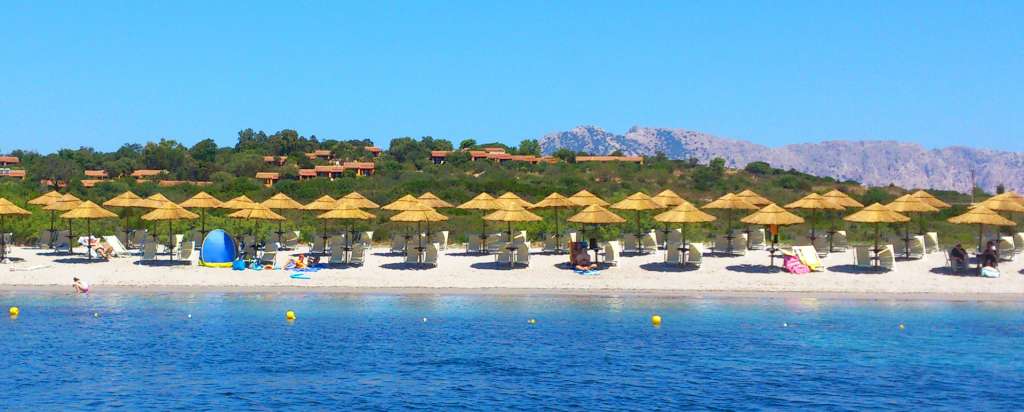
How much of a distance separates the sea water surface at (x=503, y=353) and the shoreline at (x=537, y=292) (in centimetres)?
45

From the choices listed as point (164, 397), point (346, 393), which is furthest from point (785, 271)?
point (164, 397)

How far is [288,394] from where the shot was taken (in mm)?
15039

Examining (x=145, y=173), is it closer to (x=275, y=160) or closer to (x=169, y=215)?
(x=275, y=160)

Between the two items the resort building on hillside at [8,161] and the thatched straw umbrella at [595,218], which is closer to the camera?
the thatched straw umbrella at [595,218]

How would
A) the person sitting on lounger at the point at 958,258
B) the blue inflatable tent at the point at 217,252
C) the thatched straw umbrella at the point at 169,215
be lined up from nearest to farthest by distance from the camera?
the person sitting on lounger at the point at 958,258 < the thatched straw umbrella at the point at 169,215 < the blue inflatable tent at the point at 217,252

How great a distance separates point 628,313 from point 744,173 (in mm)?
56948

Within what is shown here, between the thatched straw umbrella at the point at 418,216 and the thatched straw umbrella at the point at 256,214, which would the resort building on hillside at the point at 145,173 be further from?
the thatched straw umbrella at the point at 418,216

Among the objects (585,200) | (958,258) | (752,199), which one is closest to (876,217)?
(958,258)

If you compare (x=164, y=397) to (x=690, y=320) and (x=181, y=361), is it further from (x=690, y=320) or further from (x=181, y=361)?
(x=690, y=320)

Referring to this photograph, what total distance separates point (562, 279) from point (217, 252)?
8.63 metres

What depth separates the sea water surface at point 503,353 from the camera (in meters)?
14.9

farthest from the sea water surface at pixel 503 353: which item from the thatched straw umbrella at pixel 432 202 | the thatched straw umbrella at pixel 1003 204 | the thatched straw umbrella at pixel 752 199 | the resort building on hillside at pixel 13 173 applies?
the resort building on hillside at pixel 13 173

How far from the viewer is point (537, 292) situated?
949 inches

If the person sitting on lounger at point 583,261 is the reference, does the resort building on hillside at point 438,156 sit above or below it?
above
